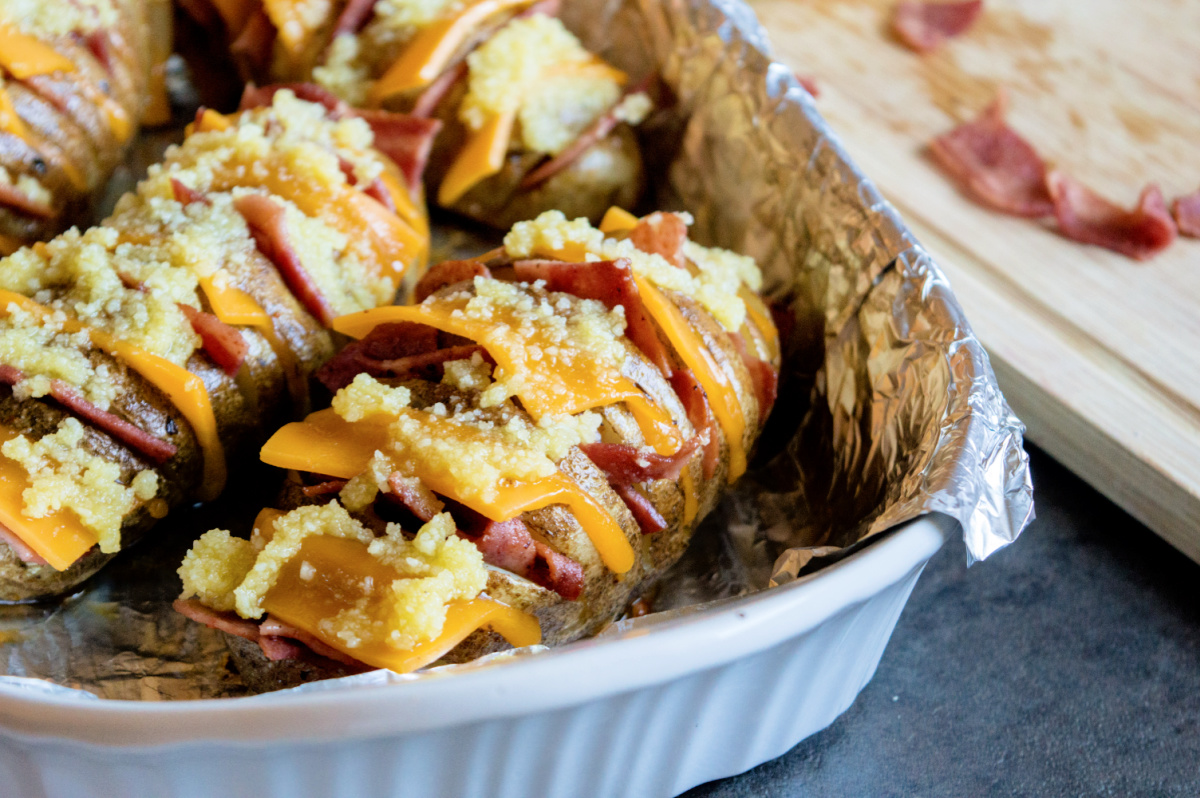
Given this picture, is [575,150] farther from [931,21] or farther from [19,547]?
[931,21]

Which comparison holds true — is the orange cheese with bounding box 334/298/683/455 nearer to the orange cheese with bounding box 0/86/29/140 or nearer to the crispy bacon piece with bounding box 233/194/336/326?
the crispy bacon piece with bounding box 233/194/336/326

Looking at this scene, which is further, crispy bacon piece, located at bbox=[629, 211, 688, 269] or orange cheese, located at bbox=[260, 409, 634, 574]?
crispy bacon piece, located at bbox=[629, 211, 688, 269]

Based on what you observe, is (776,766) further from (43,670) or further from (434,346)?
(43,670)

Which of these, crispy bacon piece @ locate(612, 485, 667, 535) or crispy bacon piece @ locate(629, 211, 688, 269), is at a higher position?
crispy bacon piece @ locate(629, 211, 688, 269)

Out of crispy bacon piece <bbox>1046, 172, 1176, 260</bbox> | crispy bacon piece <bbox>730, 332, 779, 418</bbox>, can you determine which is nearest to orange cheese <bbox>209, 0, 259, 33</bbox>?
crispy bacon piece <bbox>730, 332, 779, 418</bbox>

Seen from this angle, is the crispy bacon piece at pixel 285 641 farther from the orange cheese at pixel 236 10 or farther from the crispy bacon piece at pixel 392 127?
the orange cheese at pixel 236 10

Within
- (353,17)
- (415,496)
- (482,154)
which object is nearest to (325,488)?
(415,496)
